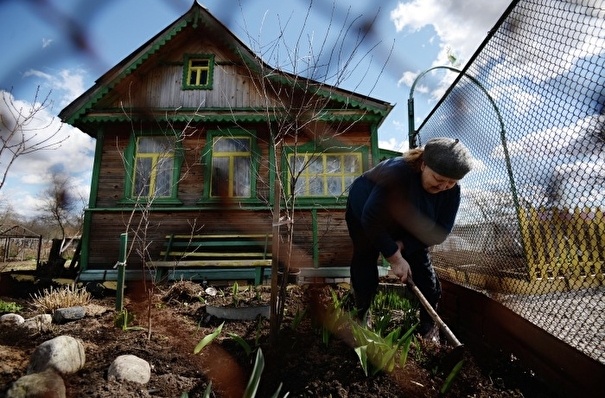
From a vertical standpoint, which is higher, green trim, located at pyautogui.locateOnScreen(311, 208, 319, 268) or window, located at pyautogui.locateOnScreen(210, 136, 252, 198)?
window, located at pyautogui.locateOnScreen(210, 136, 252, 198)

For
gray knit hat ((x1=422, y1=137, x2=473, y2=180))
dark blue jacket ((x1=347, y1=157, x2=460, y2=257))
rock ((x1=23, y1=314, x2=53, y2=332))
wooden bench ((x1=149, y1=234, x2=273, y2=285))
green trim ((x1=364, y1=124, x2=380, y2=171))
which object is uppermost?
green trim ((x1=364, y1=124, x2=380, y2=171))

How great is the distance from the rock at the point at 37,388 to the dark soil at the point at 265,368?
0.15 meters

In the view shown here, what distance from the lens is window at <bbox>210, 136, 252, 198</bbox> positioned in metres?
7.17

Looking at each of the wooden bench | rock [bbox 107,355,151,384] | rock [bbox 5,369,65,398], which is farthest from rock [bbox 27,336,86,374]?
the wooden bench

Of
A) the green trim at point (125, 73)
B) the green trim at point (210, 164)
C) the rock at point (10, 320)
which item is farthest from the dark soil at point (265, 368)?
the green trim at point (125, 73)

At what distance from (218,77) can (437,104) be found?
18.0 feet

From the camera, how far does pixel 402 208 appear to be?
2.53 meters

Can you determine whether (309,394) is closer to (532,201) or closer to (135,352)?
(135,352)

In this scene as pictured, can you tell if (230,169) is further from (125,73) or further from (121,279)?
(121,279)

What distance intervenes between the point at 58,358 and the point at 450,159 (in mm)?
2661

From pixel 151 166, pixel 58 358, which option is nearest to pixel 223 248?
pixel 151 166

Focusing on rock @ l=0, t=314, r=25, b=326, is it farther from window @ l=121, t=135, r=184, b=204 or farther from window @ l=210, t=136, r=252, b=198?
window @ l=210, t=136, r=252, b=198

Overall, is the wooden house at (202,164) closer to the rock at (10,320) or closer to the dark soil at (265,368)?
the rock at (10,320)

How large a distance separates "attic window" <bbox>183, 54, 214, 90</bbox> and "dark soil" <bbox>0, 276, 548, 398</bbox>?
5950 millimetres
